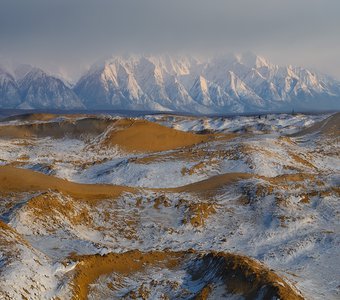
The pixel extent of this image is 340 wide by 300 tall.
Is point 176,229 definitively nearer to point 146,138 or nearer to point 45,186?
point 45,186

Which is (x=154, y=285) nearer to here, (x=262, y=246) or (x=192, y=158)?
(x=262, y=246)

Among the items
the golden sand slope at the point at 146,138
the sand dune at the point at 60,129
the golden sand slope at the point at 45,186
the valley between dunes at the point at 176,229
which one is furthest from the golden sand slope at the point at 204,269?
the sand dune at the point at 60,129

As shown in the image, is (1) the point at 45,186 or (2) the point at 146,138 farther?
(2) the point at 146,138

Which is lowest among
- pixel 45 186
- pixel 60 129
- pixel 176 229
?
pixel 60 129

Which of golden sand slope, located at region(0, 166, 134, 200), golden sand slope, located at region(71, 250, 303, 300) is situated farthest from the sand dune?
golden sand slope, located at region(71, 250, 303, 300)

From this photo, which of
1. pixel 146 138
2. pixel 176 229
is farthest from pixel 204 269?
pixel 146 138
